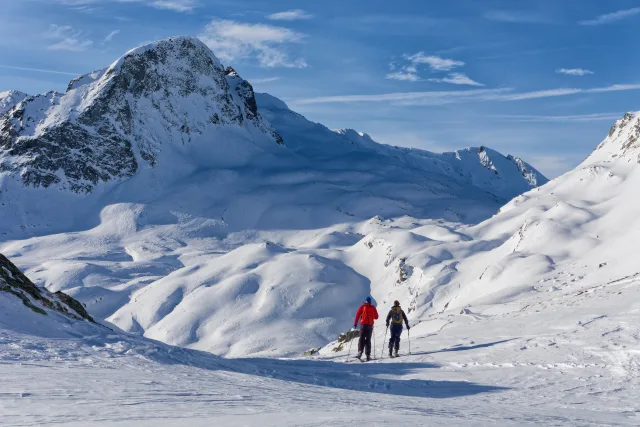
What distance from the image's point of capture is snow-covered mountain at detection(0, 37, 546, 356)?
59906 mm

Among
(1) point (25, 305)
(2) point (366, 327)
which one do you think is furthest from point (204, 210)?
(1) point (25, 305)

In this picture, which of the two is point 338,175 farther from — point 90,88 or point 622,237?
point 622,237

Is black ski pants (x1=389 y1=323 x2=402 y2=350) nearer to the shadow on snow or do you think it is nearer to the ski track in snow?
the ski track in snow

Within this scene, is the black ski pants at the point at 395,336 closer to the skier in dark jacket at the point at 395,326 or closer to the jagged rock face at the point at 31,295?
the skier in dark jacket at the point at 395,326

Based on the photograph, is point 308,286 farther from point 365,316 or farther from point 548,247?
point 365,316

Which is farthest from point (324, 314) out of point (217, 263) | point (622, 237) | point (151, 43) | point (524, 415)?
point (151, 43)

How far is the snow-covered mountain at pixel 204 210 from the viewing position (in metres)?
59.9

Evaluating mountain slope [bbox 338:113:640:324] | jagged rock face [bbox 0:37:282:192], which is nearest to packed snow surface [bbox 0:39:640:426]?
mountain slope [bbox 338:113:640:324]

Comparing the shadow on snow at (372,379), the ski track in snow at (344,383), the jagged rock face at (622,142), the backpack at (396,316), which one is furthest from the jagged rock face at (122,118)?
the ski track in snow at (344,383)

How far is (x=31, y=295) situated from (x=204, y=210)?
98196mm

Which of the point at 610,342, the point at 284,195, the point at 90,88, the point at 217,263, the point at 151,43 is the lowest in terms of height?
the point at 610,342

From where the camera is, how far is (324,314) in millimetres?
58250

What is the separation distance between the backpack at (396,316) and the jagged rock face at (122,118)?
11204cm

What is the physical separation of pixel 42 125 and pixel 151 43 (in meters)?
34.4
